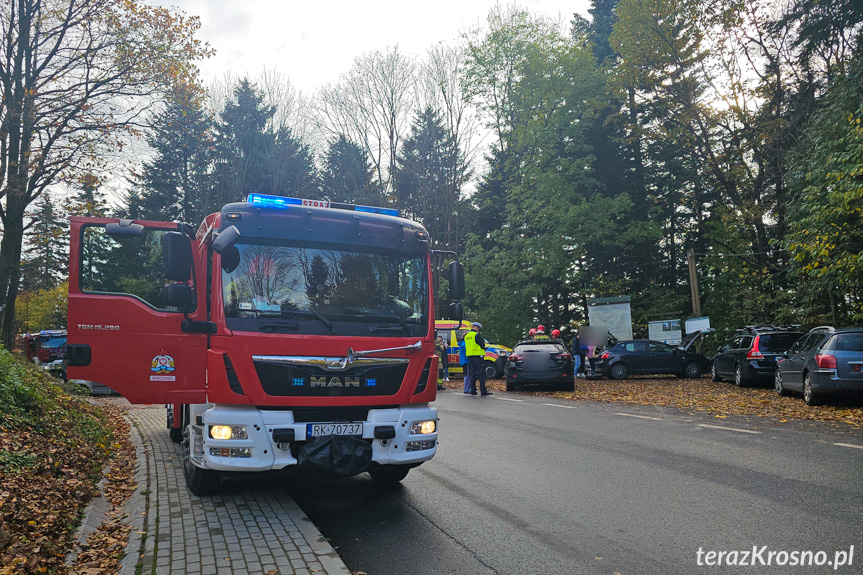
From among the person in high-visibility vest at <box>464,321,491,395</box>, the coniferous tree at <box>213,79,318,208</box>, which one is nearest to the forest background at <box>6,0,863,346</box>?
the coniferous tree at <box>213,79,318,208</box>

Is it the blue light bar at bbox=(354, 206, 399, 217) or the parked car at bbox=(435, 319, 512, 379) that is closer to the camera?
the blue light bar at bbox=(354, 206, 399, 217)

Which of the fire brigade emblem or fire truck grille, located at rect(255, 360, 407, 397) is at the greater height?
the fire brigade emblem

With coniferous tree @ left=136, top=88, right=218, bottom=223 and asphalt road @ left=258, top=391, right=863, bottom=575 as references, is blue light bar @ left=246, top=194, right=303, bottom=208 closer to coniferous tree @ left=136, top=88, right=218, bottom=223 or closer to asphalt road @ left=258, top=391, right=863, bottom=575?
asphalt road @ left=258, top=391, right=863, bottom=575

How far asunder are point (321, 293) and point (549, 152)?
2828cm

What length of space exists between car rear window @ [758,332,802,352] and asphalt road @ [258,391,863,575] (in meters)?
8.72

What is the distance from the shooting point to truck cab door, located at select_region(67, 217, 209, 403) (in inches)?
258

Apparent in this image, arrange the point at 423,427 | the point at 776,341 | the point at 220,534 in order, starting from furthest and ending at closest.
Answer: the point at 776,341, the point at 423,427, the point at 220,534

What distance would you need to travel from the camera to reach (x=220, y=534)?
204 inches

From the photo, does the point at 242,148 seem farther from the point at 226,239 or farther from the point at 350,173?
the point at 226,239

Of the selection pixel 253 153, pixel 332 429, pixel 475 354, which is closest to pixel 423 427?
pixel 332 429

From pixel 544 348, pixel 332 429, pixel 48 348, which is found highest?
pixel 48 348

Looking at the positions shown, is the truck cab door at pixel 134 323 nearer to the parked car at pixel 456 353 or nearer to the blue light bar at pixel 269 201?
the blue light bar at pixel 269 201

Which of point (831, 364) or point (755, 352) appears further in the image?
point (755, 352)

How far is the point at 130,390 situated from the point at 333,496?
7.77 ft
